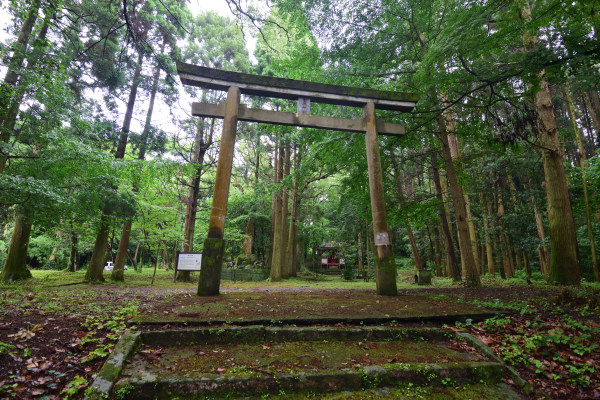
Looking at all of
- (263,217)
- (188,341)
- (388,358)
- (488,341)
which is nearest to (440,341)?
(488,341)

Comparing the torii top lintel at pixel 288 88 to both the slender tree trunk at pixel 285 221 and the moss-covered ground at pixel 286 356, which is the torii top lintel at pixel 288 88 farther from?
the slender tree trunk at pixel 285 221

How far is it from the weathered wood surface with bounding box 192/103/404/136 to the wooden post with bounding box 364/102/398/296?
1.04ft

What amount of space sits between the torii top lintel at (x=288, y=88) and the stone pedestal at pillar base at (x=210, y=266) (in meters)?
3.46

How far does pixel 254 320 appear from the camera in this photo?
11.3 feet

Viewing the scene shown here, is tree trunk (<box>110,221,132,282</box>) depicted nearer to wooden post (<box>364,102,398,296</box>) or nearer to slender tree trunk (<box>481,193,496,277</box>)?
wooden post (<box>364,102,398,296</box>)

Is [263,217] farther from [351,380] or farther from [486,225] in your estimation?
[351,380]

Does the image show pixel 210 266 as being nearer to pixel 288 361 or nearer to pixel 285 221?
pixel 288 361

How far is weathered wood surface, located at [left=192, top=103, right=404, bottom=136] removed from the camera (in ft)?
19.0

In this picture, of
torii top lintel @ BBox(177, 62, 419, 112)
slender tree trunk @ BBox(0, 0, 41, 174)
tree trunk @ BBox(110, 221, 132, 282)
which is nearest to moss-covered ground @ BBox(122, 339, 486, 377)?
torii top lintel @ BBox(177, 62, 419, 112)

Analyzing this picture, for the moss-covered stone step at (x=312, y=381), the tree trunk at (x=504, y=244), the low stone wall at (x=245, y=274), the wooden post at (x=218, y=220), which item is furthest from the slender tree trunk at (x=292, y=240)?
the moss-covered stone step at (x=312, y=381)

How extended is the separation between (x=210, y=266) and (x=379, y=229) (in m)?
3.61

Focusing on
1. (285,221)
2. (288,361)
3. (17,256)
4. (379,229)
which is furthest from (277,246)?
(288,361)

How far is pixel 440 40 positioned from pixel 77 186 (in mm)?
10233

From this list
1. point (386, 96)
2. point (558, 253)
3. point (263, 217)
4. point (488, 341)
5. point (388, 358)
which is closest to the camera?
point (388, 358)
